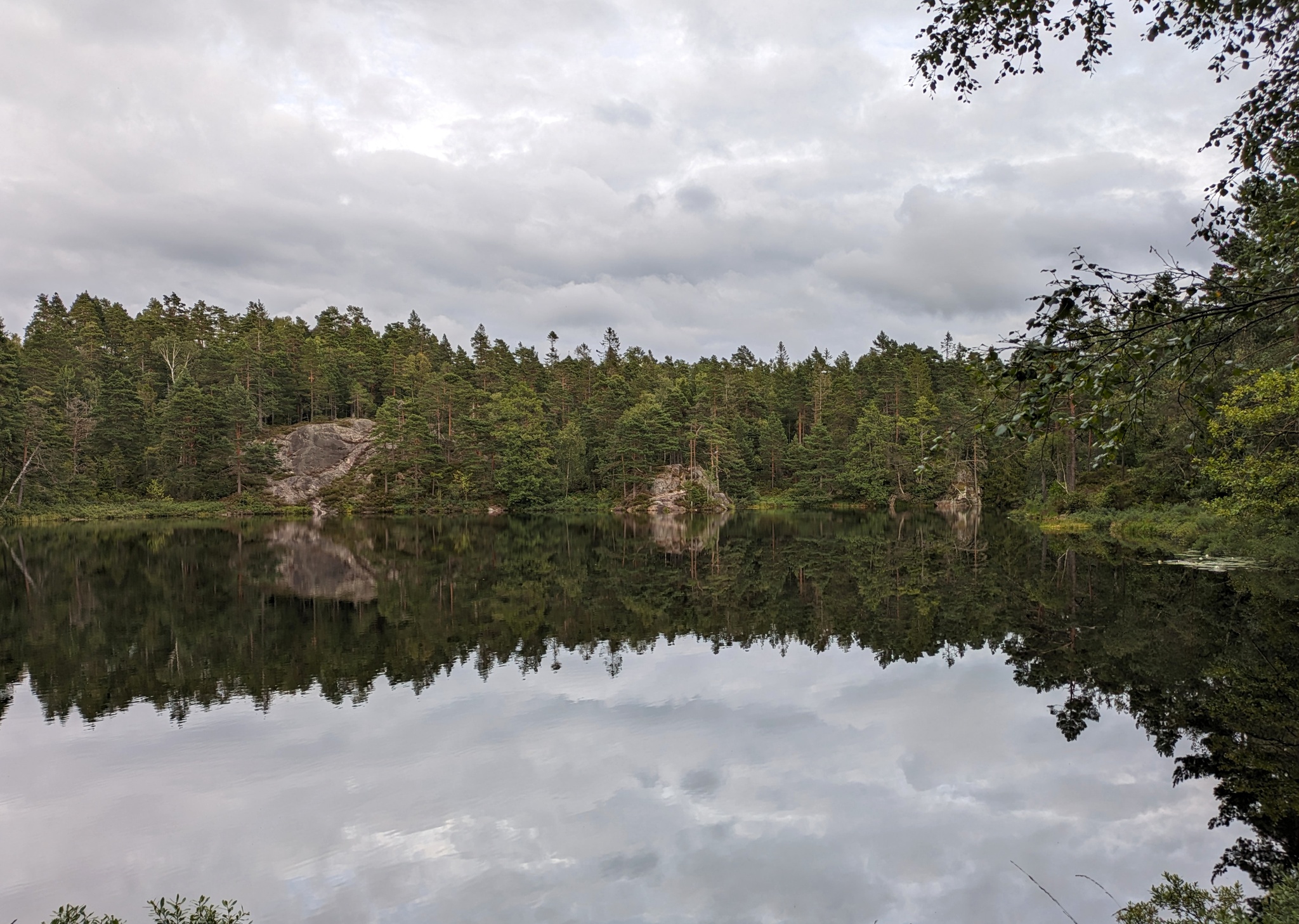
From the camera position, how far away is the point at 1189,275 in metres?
5.07

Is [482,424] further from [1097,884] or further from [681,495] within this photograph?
[1097,884]

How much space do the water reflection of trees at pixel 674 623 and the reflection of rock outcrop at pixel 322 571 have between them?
22cm

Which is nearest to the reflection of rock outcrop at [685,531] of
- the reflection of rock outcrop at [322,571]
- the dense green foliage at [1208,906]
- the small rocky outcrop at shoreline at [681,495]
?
the small rocky outcrop at shoreline at [681,495]

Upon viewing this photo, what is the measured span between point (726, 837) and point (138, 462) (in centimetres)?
8771

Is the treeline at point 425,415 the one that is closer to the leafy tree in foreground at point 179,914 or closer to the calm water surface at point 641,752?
the calm water surface at point 641,752

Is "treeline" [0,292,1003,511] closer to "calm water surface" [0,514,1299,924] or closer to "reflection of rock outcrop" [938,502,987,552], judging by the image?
"reflection of rock outcrop" [938,502,987,552]

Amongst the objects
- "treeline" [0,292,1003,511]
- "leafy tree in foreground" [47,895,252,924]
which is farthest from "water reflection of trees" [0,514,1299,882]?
"treeline" [0,292,1003,511]

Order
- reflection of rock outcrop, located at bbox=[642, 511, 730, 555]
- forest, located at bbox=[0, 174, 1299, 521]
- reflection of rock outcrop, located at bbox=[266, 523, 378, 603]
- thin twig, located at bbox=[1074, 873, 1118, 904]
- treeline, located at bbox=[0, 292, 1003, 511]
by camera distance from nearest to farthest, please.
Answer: thin twig, located at bbox=[1074, 873, 1118, 904] < reflection of rock outcrop, located at bbox=[266, 523, 378, 603] < reflection of rock outcrop, located at bbox=[642, 511, 730, 555] < forest, located at bbox=[0, 174, 1299, 521] < treeline, located at bbox=[0, 292, 1003, 511]

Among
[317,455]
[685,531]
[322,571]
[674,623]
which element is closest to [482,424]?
[317,455]

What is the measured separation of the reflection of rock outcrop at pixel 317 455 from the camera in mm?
78000

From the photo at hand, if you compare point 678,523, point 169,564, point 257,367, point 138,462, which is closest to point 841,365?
point 678,523

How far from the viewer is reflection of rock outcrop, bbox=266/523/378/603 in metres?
25.3

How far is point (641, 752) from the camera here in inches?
416

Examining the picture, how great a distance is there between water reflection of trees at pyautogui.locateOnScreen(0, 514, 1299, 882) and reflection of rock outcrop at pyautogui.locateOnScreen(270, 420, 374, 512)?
39324 millimetres
